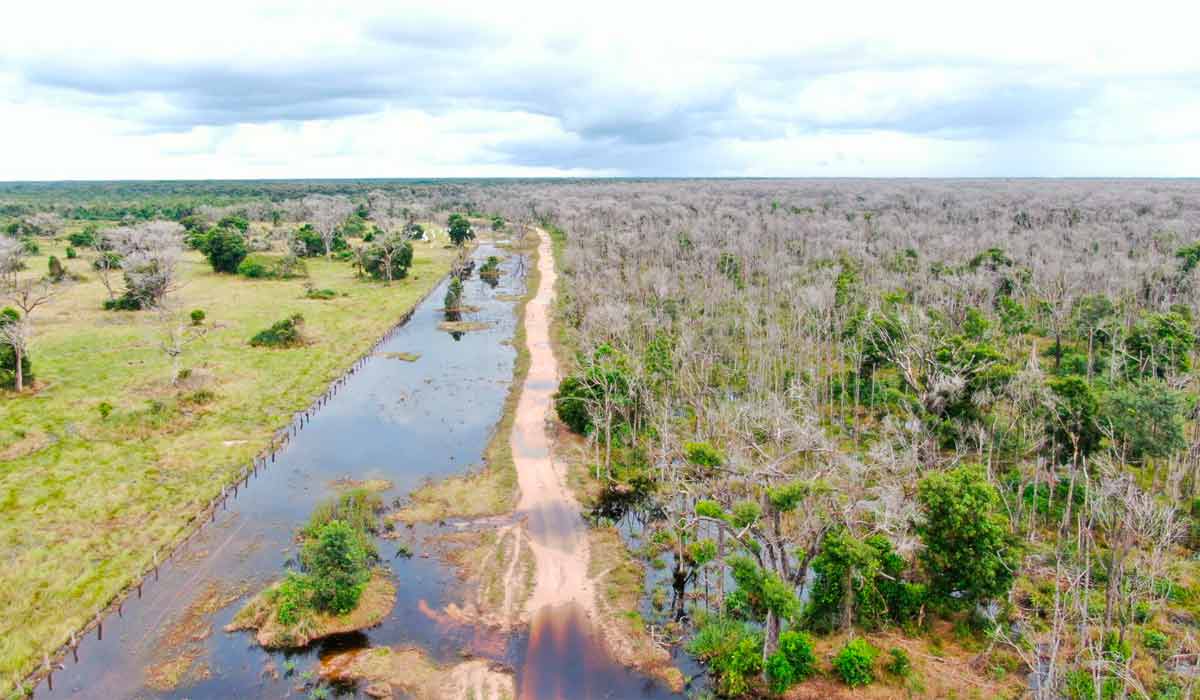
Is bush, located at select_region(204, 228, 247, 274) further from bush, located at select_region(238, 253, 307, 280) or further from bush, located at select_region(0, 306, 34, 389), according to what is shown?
bush, located at select_region(0, 306, 34, 389)

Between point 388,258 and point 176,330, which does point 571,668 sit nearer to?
point 176,330

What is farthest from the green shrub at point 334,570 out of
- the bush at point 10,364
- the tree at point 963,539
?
the bush at point 10,364

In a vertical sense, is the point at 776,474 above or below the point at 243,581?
above

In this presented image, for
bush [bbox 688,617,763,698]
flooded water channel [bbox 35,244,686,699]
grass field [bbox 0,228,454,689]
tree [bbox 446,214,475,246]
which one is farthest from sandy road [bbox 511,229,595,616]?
tree [bbox 446,214,475,246]

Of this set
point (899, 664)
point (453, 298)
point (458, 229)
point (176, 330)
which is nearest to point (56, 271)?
point (176, 330)

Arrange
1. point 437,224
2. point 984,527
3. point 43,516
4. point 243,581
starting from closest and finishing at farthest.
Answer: point 984,527, point 243,581, point 43,516, point 437,224

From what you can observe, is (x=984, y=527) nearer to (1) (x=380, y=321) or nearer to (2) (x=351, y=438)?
(2) (x=351, y=438)

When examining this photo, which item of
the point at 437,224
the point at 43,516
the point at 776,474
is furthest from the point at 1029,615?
the point at 437,224
